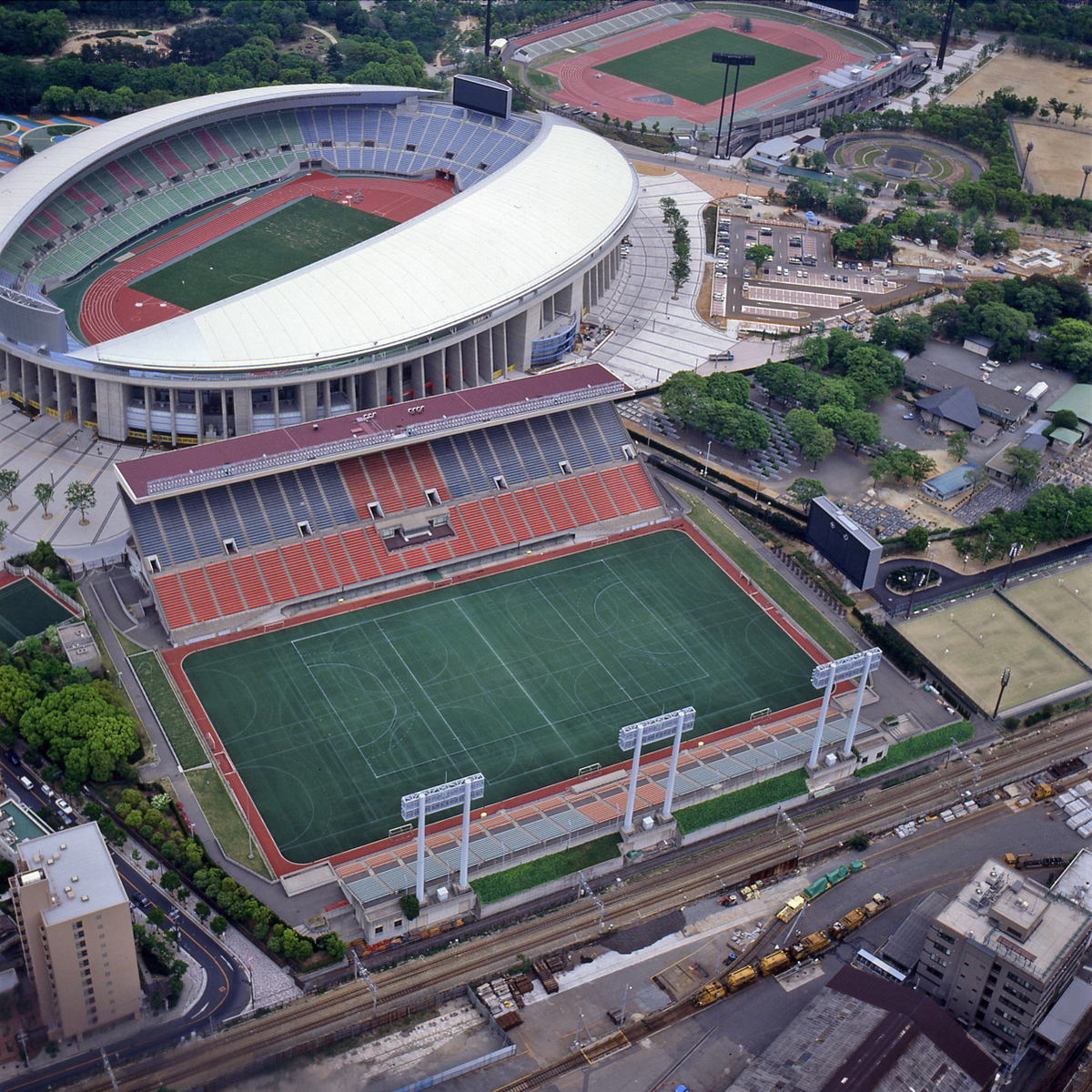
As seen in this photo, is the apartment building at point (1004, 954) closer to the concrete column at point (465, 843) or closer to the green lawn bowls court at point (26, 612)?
the concrete column at point (465, 843)

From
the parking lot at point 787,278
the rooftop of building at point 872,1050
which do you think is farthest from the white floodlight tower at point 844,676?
the parking lot at point 787,278

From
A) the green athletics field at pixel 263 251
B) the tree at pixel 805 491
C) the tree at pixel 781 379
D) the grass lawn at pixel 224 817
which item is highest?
the green athletics field at pixel 263 251

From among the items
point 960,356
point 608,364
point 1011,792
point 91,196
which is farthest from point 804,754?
point 91,196

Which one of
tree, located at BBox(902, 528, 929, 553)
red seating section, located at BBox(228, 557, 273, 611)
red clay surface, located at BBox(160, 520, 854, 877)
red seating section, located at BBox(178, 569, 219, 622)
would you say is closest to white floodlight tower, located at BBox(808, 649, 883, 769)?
red clay surface, located at BBox(160, 520, 854, 877)

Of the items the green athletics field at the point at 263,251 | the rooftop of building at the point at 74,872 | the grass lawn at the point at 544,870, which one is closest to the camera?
the rooftop of building at the point at 74,872

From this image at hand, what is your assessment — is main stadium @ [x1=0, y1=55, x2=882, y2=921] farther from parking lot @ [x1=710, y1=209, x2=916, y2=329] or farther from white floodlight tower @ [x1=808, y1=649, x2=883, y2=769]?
parking lot @ [x1=710, y1=209, x2=916, y2=329]

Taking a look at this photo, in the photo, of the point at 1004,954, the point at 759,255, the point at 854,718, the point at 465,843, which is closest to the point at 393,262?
the point at 759,255
